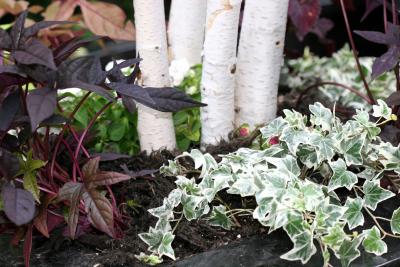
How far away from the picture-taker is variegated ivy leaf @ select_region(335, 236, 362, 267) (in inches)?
35.7

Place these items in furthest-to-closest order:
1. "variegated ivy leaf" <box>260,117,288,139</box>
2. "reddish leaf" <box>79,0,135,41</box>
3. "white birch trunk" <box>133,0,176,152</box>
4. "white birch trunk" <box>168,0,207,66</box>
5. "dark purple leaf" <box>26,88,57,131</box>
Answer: "reddish leaf" <box>79,0,135,41</box> → "white birch trunk" <box>168,0,207,66</box> → "white birch trunk" <box>133,0,176,152</box> → "variegated ivy leaf" <box>260,117,288,139</box> → "dark purple leaf" <box>26,88,57,131</box>

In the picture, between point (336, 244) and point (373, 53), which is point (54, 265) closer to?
point (336, 244)

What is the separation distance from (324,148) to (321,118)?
9 centimetres

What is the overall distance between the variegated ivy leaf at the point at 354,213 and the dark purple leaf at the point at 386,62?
31 centimetres

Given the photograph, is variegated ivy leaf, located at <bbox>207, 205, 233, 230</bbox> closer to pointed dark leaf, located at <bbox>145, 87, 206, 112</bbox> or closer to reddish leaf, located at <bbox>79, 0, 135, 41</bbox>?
pointed dark leaf, located at <bbox>145, 87, 206, 112</bbox>

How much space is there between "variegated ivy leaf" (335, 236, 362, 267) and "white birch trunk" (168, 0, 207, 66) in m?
0.80

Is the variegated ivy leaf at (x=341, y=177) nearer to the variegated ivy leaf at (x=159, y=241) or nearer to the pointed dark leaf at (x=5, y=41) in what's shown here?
the variegated ivy leaf at (x=159, y=241)

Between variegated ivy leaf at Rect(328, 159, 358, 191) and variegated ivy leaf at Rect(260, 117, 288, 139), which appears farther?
variegated ivy leaf at Rect(260, 117, 288, 139)

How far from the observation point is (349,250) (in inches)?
35.8

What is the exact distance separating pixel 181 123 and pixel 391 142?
503 mm

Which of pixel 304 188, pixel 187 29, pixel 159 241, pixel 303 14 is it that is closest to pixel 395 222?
pixel 304 188

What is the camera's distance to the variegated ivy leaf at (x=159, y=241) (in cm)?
98

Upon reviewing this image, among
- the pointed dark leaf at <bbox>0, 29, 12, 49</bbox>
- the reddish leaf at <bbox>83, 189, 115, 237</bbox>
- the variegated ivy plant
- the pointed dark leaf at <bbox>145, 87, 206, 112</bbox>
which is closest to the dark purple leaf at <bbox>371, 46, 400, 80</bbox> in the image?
the variegated ivy plant

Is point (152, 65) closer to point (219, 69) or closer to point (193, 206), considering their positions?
point (219, 69)
